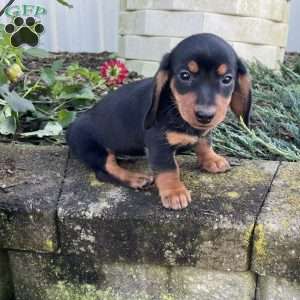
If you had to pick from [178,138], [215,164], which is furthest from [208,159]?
[178,138]

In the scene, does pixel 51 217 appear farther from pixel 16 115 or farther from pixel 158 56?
pixel 158 56

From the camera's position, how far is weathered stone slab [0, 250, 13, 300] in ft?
6.89

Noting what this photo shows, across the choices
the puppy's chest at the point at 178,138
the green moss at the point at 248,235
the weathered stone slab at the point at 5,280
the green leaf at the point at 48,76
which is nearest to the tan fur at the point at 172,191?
the puppy's chest at the point at 178,138

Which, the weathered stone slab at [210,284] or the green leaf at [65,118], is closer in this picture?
the weathered stone slab at [210,284]

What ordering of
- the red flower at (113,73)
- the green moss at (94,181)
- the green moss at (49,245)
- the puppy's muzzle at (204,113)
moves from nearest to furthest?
1. the puppy's muzzle at (204,113)
2. the green moss at (49,245)
3. the green moss at (94,181)
4. the red flower at (113,73)

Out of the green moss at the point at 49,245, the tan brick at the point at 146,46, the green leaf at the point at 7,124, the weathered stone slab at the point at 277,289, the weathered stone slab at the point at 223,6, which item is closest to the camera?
the weathered stone slab at the point at 277,289

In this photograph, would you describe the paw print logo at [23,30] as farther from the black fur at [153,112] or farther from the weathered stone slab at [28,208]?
the weathered stone slab at [28,208]

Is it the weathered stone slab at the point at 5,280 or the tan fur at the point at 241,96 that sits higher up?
the tan fur at the point at 241,96

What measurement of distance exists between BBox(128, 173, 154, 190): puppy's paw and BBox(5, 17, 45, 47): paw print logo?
103 centimetres

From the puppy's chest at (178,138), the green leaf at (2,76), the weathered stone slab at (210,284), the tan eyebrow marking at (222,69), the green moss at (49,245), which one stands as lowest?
the weathered stone slab at (210,284)

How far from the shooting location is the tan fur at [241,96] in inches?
77.5

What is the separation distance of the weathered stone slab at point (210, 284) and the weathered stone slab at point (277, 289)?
33 mm

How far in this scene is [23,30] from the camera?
2.61 meters

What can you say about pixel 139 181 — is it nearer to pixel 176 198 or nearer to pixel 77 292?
pixel 176 198
